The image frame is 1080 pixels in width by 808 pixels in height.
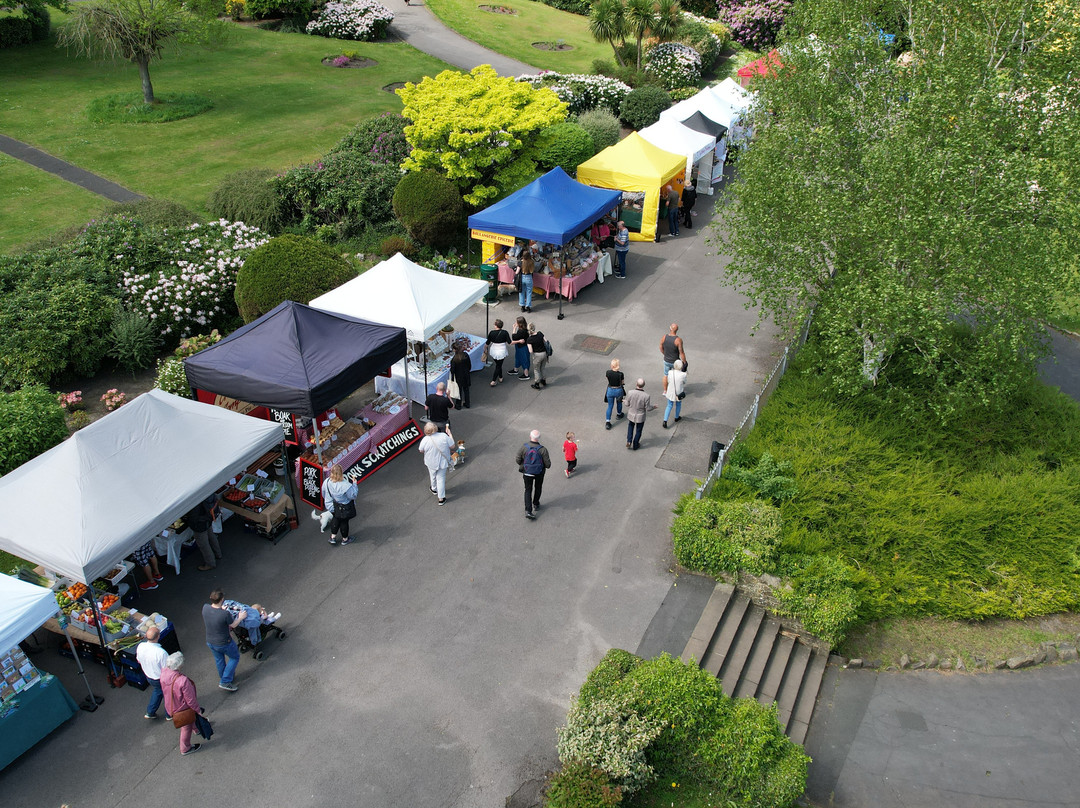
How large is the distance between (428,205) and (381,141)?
5026mm

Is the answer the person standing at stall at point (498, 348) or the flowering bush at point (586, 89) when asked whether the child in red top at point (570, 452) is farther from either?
the flowering bush at point (586, 89)

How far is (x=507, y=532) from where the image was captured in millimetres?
12977

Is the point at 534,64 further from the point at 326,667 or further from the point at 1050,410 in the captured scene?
the point at 326,667

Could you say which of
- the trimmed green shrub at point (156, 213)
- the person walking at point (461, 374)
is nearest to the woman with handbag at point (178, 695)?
the person walking at point (461, 374)

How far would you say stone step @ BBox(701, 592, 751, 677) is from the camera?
11.0 metres

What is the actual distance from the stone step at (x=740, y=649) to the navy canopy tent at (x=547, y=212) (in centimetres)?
972

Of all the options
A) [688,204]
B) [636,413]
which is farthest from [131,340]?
[688,204]

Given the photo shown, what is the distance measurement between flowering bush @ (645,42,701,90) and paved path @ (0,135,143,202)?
22399mm

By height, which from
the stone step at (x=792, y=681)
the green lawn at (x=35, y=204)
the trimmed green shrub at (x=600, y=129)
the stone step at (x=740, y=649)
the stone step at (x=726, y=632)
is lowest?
the stone step at (x=792, y=681)

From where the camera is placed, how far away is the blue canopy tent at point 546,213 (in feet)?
61.8

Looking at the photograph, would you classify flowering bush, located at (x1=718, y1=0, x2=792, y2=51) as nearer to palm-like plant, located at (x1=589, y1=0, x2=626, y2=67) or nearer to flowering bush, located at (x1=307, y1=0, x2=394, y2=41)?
palm-like plant, located at (x1=589, y1=0, x2=626, y2=67)

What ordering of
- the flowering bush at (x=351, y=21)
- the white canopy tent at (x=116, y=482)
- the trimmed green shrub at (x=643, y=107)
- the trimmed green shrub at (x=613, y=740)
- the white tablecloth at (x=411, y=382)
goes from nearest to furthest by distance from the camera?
the trimmed green shrub at (x=613, y=740), the white canopy tent at (x=116, y=482), the white tablecloth at (x=411, y=382), the trimmed green shrub at (x=643, y=107), the flowering bush at (x=351, y=21)

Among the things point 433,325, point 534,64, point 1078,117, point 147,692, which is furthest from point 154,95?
point 1078,117

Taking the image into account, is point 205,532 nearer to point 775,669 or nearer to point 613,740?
point 613,740
